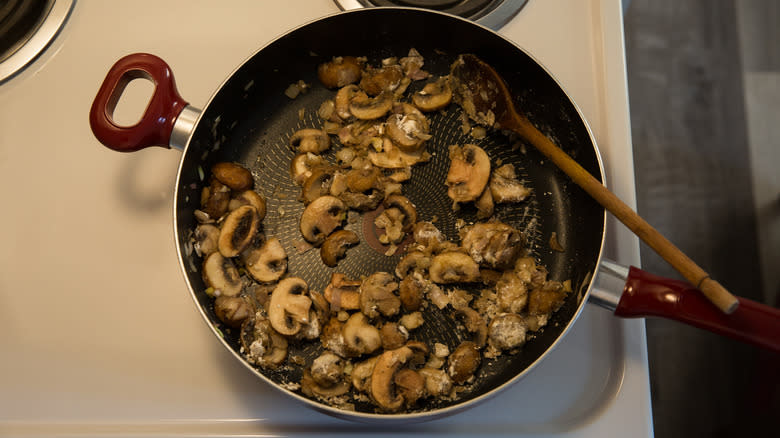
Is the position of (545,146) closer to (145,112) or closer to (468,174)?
(468,174)

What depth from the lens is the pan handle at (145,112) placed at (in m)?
0.75

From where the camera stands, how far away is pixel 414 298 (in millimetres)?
817

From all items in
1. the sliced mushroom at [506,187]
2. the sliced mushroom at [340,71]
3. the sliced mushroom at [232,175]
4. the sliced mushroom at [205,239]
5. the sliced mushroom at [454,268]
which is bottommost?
the sliced mushroom at [454,268]

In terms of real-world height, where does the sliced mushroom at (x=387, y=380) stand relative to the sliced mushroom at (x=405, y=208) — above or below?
below

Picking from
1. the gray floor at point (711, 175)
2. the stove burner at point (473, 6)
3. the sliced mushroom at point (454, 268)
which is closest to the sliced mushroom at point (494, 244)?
the sliced mushroom at point (454, 268)

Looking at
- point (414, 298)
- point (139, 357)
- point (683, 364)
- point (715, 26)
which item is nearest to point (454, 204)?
point (414, 298)

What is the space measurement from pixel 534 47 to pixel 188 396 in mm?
804

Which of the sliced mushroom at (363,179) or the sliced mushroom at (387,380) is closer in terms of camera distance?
the sliced mushroom at (387,380)

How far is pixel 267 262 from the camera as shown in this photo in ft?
2.77

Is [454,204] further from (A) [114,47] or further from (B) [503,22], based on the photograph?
(A) [114,47]

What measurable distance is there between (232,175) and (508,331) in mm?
502

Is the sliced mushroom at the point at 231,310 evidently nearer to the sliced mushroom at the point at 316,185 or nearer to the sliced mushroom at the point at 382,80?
the sliced mushroom at the point at 316,185

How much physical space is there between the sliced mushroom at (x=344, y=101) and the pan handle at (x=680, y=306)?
48cm

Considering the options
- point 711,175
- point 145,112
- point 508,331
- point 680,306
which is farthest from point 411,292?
point 711,175
